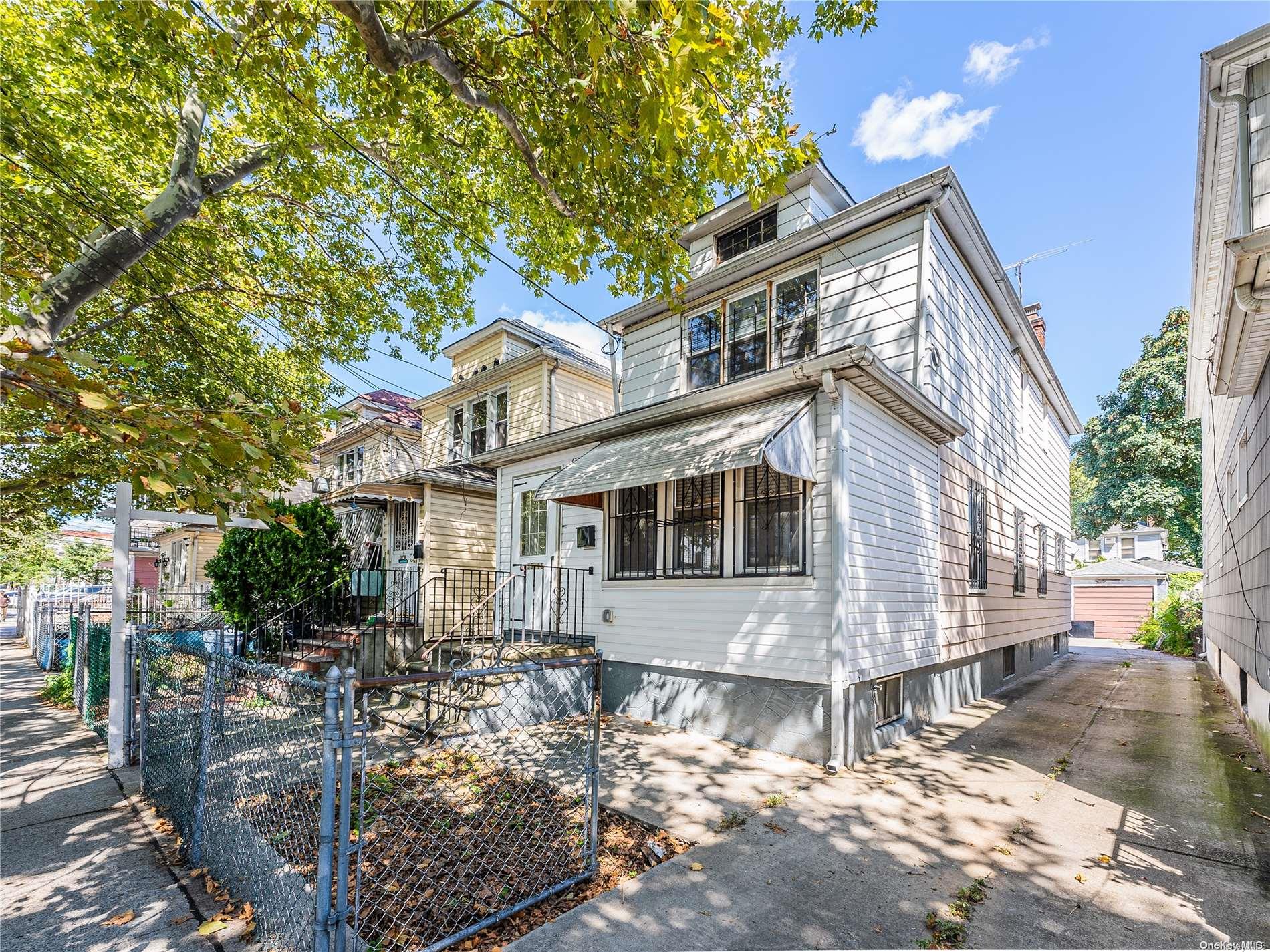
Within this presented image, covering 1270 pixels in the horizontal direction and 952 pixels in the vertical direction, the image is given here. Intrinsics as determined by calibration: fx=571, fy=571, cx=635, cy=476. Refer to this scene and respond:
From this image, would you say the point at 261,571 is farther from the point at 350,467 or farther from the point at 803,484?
the point at 350,467

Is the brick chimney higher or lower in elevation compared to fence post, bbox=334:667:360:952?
higher

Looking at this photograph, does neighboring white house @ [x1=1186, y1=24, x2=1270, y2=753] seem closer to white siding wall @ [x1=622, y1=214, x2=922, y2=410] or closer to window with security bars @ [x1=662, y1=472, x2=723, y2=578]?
white siding wall @ [x1=622, y1=214, x2=922, y2=410]

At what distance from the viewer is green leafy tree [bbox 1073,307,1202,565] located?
65.8ft

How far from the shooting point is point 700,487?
7.32m

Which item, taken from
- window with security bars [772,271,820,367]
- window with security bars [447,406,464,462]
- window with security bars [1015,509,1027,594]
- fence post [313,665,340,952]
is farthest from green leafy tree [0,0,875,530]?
window with security bars [1015,509,1027,594]

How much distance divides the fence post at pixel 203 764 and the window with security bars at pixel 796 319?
23.3ft

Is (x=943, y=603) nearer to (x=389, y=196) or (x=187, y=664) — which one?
(x=187, y=664)

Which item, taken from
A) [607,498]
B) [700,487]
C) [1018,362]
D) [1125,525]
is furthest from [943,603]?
[1125,525]

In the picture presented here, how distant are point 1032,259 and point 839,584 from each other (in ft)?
32.0

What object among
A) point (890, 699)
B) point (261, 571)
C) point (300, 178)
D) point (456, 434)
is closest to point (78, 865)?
point (261, 571)

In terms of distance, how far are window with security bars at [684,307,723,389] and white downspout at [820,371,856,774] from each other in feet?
9.27

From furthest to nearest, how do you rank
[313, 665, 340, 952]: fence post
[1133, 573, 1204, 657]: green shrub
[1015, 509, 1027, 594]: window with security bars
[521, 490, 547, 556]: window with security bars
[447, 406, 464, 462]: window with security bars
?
1. [1133, 573, 1204, 657]: green shrub
2. [447, 406, 464, 462]: window with security bars
3. [1015, 509, 1027, 594]: window with security bars
4. [521, 490, 547, 556]: window with security bars
5. [313, 665, 340, 952]: fence post

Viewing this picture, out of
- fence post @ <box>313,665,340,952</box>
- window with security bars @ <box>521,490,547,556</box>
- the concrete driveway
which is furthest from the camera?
window with security bars @ <box>521,490,547,556</box>

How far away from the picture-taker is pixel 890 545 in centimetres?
687
